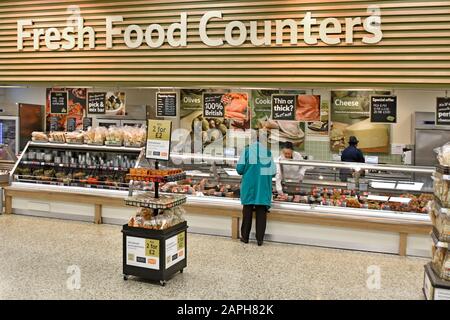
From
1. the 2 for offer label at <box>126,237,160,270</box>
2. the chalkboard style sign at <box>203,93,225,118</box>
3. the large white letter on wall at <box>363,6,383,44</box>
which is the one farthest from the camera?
the chalkboard style sign at <box>203,93,225,118</box>

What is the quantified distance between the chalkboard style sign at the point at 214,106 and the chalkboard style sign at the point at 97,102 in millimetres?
1889

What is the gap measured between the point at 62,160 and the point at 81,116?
4219 mm

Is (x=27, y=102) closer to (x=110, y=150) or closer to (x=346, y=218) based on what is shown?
(x=110, y=150)

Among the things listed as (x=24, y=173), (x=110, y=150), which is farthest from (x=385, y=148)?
(x=24, y=173)

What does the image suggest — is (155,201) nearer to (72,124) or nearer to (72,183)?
(72,183)

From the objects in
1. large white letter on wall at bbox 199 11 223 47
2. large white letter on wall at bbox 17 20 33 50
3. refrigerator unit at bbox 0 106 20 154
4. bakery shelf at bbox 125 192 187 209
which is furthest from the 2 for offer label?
refrigerator unit at bbox 0 106 20 154

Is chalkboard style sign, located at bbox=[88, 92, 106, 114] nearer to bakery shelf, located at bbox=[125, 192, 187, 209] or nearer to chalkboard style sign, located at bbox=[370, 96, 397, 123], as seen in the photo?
bakery shelf, located at bbox=[125, 192, 187, 209]

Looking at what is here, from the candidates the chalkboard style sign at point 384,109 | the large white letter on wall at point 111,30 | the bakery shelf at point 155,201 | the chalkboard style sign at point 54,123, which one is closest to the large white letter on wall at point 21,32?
the large white letter on wall at point 111,30

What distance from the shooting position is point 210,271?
5055mm

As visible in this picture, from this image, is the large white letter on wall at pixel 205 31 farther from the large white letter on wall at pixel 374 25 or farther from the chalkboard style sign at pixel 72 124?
the chalkboard style sign at pixel 72 124

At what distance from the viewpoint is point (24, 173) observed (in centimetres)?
811

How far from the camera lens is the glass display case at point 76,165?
7516mm

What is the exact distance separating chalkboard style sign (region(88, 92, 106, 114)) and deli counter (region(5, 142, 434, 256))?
662mm

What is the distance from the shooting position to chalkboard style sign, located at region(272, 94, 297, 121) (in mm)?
6477
